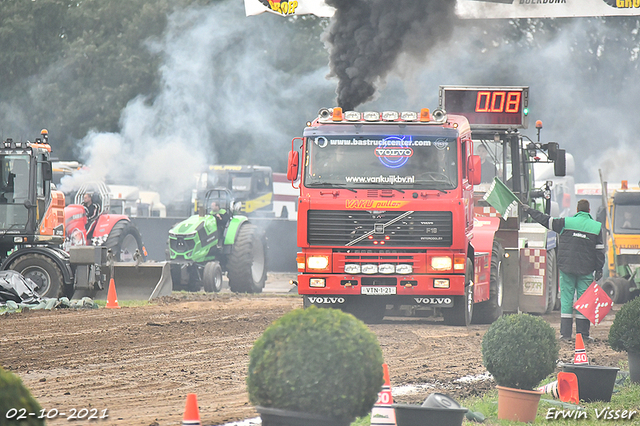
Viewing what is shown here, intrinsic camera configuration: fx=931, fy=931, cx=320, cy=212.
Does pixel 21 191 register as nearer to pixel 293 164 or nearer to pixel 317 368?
pixel 293 164

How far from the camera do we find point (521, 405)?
7.35m

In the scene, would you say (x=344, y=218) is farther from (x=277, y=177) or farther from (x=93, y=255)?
(x=277, y=177)

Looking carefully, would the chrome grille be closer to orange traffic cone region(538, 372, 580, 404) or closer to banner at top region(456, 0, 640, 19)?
orange traffic cone region(538, 372, 580, 404)

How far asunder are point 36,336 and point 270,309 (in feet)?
17.2

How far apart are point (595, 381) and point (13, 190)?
37.9 ft

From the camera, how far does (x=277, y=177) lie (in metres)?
44.3

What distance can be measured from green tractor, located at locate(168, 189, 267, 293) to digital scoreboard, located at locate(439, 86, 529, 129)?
7.16 m

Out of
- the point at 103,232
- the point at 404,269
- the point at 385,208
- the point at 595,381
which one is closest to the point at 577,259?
the point at 404,269

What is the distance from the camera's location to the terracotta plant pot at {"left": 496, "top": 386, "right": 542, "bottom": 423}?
7332mm

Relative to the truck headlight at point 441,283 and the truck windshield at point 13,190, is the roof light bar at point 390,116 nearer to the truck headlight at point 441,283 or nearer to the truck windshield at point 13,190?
the truck headlight at point 441,283

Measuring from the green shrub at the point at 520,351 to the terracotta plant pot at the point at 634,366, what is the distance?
230 centimetres

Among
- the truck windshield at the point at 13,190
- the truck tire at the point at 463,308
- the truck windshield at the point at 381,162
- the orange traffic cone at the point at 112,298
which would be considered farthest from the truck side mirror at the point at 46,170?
the truck tire at the point at 463,308

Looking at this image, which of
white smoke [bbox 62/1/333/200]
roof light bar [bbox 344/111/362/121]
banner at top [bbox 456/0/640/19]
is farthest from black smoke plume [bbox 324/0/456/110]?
white smoke [bbox 62/1/333/200]

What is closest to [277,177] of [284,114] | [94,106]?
[284,114]
